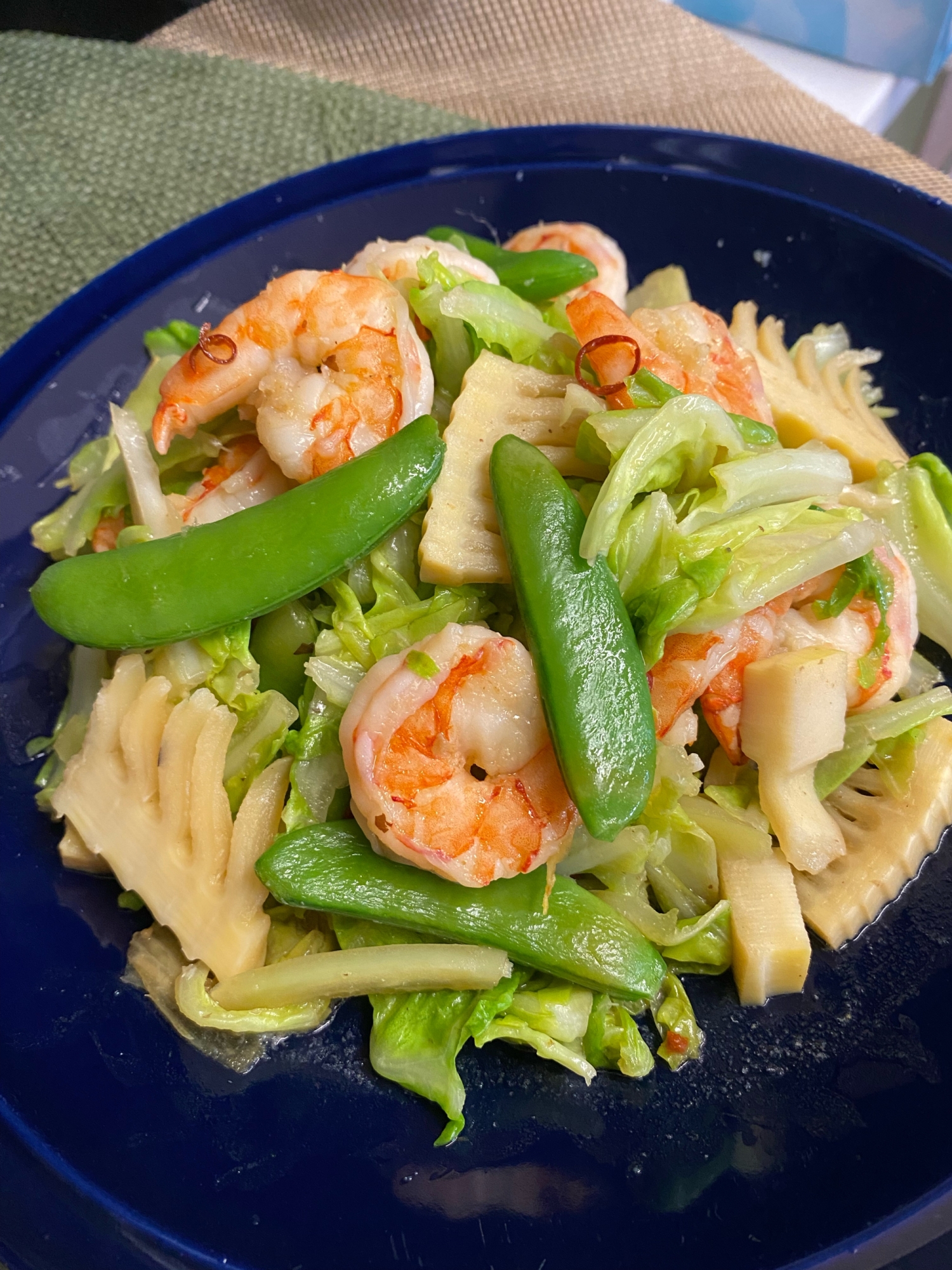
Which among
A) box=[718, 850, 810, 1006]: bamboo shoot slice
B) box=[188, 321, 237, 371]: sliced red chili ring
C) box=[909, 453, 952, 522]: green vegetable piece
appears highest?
box=[909, 453, 952, 522]: green vegetable piece

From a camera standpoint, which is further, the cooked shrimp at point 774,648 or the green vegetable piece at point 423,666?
the cooked shrimp at point 774,648

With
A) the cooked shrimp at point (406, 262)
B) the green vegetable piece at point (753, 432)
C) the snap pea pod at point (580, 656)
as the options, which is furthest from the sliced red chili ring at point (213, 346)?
the green vegetable piece at point (753, 432)

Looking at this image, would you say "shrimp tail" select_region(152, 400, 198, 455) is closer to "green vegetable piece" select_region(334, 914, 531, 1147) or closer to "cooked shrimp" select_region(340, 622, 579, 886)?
"cooked shrimp" select_region(340, 622, 579, 886)

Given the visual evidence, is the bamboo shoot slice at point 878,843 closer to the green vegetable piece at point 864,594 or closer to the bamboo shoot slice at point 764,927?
the bamboo shoot slice at point 764,927

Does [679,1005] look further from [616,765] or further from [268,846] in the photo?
[268,846]

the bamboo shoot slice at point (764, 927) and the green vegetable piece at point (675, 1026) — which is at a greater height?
the bamboo shoot slice at point (764, 927)

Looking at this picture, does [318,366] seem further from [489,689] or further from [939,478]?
[939,478]

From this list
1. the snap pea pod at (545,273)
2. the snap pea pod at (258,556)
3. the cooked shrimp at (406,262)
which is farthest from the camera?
the snap pea pod at (545,273)

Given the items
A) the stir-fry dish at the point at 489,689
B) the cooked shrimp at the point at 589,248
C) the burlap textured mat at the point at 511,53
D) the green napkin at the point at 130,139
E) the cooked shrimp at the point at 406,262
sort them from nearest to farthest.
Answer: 1. the stir-fry dish at the point at 489,689
2. the cooked shrimp at the point at 406,262
3. the cooked shrimp at the point at 589,248
4. the green napkin at the point at 130,139
5. the burlap textured mat at the point at 511,53

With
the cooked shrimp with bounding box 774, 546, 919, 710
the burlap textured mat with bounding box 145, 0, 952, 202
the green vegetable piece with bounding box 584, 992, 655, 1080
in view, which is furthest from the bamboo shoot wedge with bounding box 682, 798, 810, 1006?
the burlap textured mat with bounding box 145, 0, 952, 202
